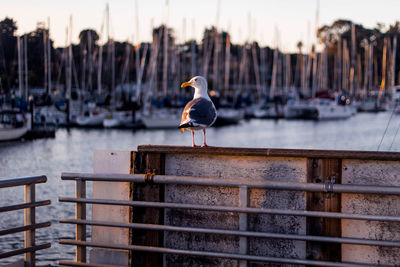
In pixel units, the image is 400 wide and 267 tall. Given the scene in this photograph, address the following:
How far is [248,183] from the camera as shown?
6.15 metres

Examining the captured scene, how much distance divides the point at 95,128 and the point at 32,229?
67.8m

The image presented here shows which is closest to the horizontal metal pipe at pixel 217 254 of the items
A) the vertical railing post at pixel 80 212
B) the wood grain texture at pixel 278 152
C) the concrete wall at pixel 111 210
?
the vertical railing post at pixel 80 212

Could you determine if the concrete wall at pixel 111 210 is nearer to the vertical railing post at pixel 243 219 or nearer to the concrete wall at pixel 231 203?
the concrete wall at pixel 231 203

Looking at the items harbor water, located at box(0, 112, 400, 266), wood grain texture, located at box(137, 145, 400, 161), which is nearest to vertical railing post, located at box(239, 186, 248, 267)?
wood grain texture, located at box(137, 145, 400, 161)

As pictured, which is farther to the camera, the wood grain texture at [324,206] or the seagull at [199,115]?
the seagull at [199,115]

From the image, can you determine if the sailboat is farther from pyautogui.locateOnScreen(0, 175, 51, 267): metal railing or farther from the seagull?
pyautogui.locateOnScreen(0, 175, 51, 267): metal railing

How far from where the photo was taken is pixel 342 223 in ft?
20.5

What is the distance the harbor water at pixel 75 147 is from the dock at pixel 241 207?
30.0 ft

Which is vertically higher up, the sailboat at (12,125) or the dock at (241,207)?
the dock at (241,207)

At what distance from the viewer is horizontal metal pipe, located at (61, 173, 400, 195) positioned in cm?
573

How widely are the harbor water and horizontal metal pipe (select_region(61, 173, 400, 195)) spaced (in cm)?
943

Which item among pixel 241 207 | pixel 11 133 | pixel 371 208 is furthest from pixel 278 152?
pixel 11 133

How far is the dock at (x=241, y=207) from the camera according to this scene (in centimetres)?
606

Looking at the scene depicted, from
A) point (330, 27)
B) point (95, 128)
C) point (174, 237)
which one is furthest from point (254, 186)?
point (330, 27)
